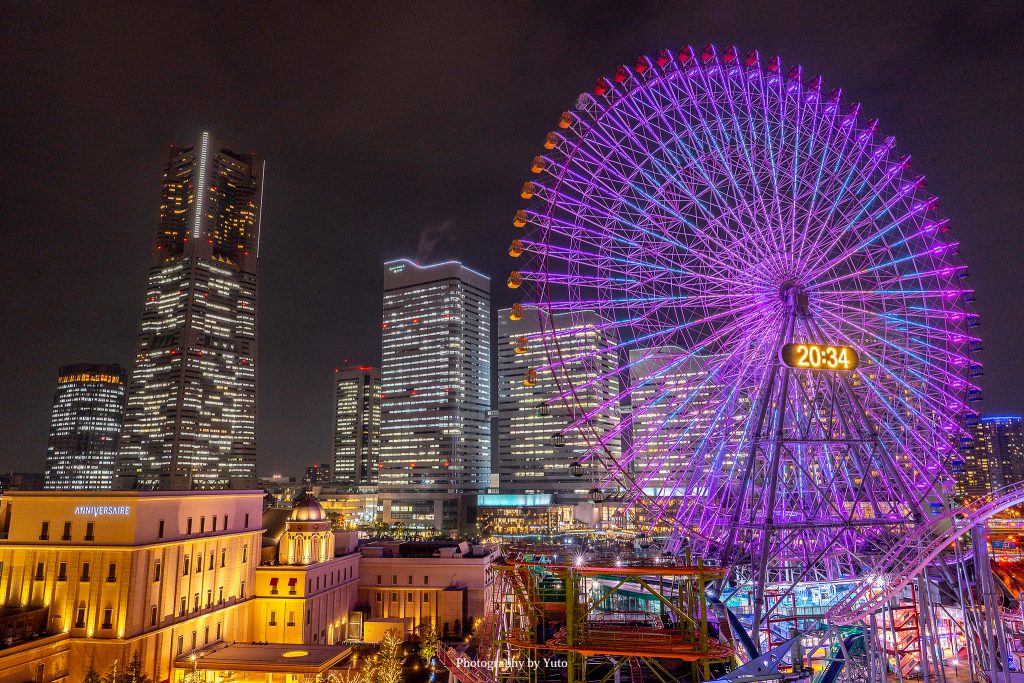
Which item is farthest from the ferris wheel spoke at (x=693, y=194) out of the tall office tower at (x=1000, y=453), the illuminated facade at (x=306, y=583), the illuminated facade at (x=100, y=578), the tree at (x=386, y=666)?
the tall office tower at (x=1000, y=453)

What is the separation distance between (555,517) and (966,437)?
133 metres

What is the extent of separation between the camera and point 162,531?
168 feet

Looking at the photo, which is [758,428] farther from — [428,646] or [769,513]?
[428,646]

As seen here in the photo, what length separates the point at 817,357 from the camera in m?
32.1

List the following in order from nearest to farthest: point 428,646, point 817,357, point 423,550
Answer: point 817,357, point 428,646, point 423,550

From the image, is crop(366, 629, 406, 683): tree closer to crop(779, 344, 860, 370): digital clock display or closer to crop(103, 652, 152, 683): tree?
crop(103, 652, 152, 683): tree

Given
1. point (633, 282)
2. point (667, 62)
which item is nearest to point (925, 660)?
point (633, 282)

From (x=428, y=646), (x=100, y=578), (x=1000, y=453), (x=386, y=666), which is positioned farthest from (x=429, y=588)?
(x=1000, y=453)

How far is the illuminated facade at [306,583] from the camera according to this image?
64188mm

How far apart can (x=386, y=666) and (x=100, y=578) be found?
20971 millimetres

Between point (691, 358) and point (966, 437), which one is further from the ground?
point (691, 358)

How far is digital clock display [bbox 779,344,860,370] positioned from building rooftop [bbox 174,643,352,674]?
38.9m

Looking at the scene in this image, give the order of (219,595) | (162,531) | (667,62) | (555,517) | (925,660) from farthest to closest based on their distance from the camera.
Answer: (555,517) < (219,595) < (162,531) < (667,62) < (925,660)

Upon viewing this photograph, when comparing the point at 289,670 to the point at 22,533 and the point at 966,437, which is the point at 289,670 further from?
the point at 966,437
